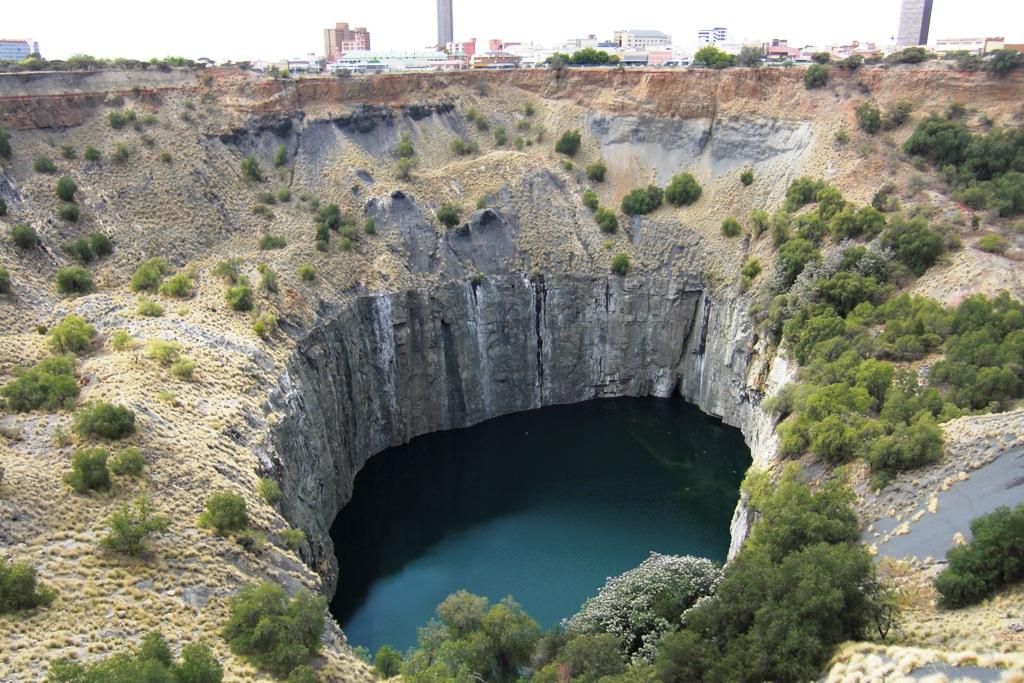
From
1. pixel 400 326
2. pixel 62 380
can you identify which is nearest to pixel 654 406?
pixel 400 326

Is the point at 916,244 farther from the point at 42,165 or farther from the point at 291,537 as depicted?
the point at 42,165

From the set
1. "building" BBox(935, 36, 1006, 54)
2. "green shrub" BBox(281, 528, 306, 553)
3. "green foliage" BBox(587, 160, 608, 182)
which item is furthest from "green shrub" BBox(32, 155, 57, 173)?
"building" BBox(935, 36, 1006, 54)

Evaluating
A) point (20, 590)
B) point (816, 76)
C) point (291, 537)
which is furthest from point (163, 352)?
point (816, 76)

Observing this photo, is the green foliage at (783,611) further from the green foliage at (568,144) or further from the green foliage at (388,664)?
the green foliage at (568,144)

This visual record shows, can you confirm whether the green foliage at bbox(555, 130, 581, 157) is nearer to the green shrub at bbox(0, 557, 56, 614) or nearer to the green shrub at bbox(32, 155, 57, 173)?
the green shrub at bbox(32, 155, 57, 173)

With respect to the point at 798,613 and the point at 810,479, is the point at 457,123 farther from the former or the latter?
the point at 798,613
